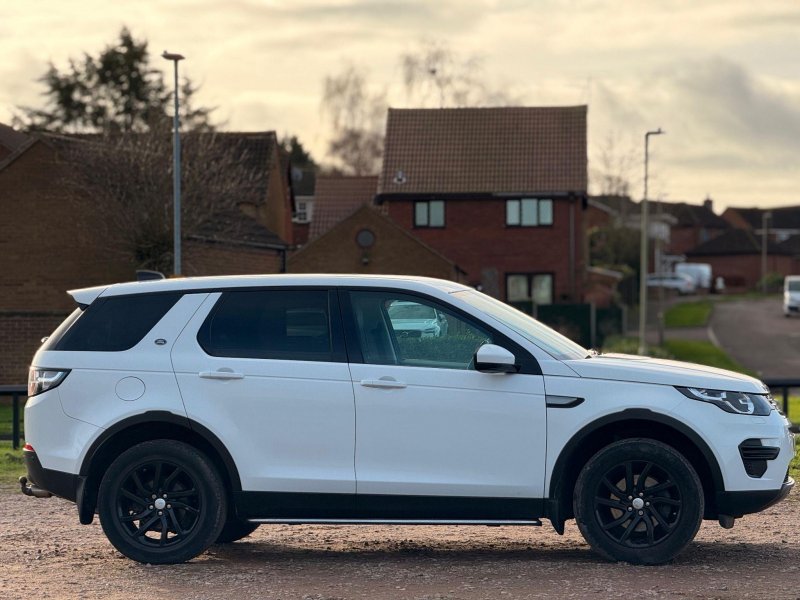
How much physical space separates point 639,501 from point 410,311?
5.73 feet

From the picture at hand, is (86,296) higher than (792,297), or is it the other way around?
(86,296)

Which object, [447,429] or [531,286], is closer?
[447,429]

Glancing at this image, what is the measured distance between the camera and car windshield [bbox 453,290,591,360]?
827 cm

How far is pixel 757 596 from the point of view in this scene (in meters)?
7.04

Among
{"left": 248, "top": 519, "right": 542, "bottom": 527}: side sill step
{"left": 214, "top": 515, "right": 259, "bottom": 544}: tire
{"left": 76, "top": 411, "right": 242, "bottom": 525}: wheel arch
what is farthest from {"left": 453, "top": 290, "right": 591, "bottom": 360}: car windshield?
{"left": 214, "top": 515, "right": 259, "bottom": 544}: tire

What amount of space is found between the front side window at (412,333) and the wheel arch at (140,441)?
3.46ft

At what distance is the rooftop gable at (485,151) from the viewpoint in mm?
56969

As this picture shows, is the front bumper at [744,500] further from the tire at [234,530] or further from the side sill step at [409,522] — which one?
the tire at [234,530]

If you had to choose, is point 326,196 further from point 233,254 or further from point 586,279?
point 233,254

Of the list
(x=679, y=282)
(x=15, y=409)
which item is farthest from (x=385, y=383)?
(x=679, y=282)

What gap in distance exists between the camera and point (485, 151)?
58.4m

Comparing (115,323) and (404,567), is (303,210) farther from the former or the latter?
(404,567)

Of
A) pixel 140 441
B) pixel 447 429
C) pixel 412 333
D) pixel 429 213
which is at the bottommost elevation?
pixel 140 441

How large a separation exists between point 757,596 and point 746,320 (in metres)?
68.0
